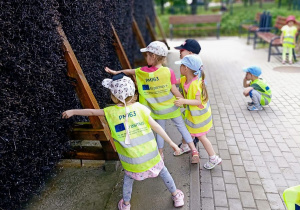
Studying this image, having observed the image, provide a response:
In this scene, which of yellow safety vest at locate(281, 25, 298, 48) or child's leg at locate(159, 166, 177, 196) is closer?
child's leg at locate(159, 166, 177, 196)

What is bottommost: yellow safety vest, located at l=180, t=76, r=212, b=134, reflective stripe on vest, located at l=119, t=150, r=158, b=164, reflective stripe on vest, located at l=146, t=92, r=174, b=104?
yellow safety vest, located at l=180, t=76, r=212, b=134

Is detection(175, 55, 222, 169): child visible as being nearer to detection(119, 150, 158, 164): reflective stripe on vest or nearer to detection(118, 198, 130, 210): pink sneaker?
detection(119, 150, 158, 164): reflective stripe on vest

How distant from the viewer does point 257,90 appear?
5.65m

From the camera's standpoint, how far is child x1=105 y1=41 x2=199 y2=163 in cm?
346

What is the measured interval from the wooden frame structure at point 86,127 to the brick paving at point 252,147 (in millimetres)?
1314

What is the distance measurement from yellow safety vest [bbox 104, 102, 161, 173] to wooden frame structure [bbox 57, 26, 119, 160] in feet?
2.71

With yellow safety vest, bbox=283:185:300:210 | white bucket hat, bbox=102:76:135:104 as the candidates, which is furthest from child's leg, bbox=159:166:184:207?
yellow safety vest, bbox=283:185:300:210

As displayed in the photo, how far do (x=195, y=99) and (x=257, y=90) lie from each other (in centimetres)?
282

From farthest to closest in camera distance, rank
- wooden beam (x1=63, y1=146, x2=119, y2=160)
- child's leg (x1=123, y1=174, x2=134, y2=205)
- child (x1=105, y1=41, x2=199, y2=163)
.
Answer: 1. wooden beam (x1=63, y1=146, x2=119, y2=160)
2. child (x1=105, y1=41, x2=199, y2=163)
3. child's leg (x1=123, y1=174, x2=134, y2=205)

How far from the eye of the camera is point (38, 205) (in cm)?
320

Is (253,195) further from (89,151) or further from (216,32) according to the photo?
(216,32)

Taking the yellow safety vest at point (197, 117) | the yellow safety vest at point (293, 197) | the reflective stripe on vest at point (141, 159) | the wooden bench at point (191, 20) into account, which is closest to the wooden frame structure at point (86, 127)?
the reflective stripe on vest at point (141, 159)

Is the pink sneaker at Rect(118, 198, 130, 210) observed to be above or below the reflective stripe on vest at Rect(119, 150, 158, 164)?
below

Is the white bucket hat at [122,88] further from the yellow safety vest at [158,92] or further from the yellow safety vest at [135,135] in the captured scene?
the yellow safety vest at [158,92]
